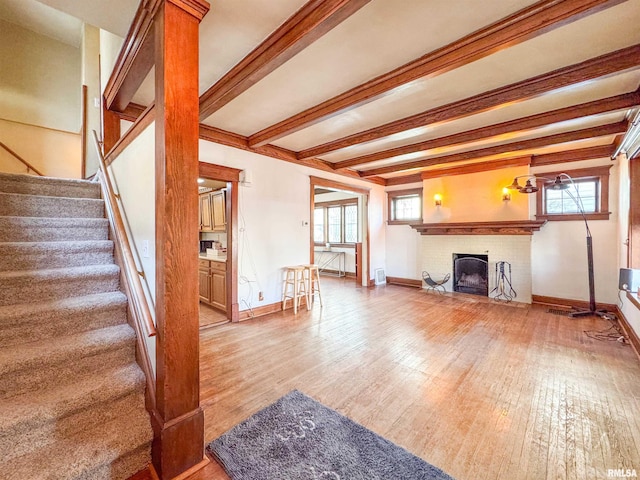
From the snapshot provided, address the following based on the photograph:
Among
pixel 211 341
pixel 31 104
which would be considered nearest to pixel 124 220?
pixel 211 341

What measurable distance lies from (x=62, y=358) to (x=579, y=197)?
7090 mm

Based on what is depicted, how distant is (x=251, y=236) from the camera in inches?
172

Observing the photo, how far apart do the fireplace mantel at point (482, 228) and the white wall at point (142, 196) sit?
5.71m

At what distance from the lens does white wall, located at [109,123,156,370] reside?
173cm

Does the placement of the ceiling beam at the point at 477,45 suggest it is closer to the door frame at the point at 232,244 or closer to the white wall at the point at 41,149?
the door frame at the point at 232,244

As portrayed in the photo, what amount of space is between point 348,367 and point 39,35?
7068 millimetres

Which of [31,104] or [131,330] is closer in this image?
[131,330]

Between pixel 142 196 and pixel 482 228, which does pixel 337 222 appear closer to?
pixel 482 228

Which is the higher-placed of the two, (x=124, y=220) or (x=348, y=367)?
(x=124, y=220)

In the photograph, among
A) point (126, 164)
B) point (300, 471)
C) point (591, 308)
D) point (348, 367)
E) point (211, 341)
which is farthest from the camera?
point (591, 308)

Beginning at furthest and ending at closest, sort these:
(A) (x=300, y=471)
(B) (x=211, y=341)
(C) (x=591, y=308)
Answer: (C) (x=591, y=308)
(B) (x=211, y=341)
(A) (x=300, y=471)

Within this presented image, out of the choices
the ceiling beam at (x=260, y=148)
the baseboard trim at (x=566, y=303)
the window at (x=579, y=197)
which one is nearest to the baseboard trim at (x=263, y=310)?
the ceiling beam at (x=260, y=148)

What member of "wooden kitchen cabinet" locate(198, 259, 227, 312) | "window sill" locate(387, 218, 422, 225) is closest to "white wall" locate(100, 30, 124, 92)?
"wooden kitchen cabinet" locate(198, 259, 227, 312)

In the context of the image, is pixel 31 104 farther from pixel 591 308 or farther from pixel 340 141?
pixel 591 308
